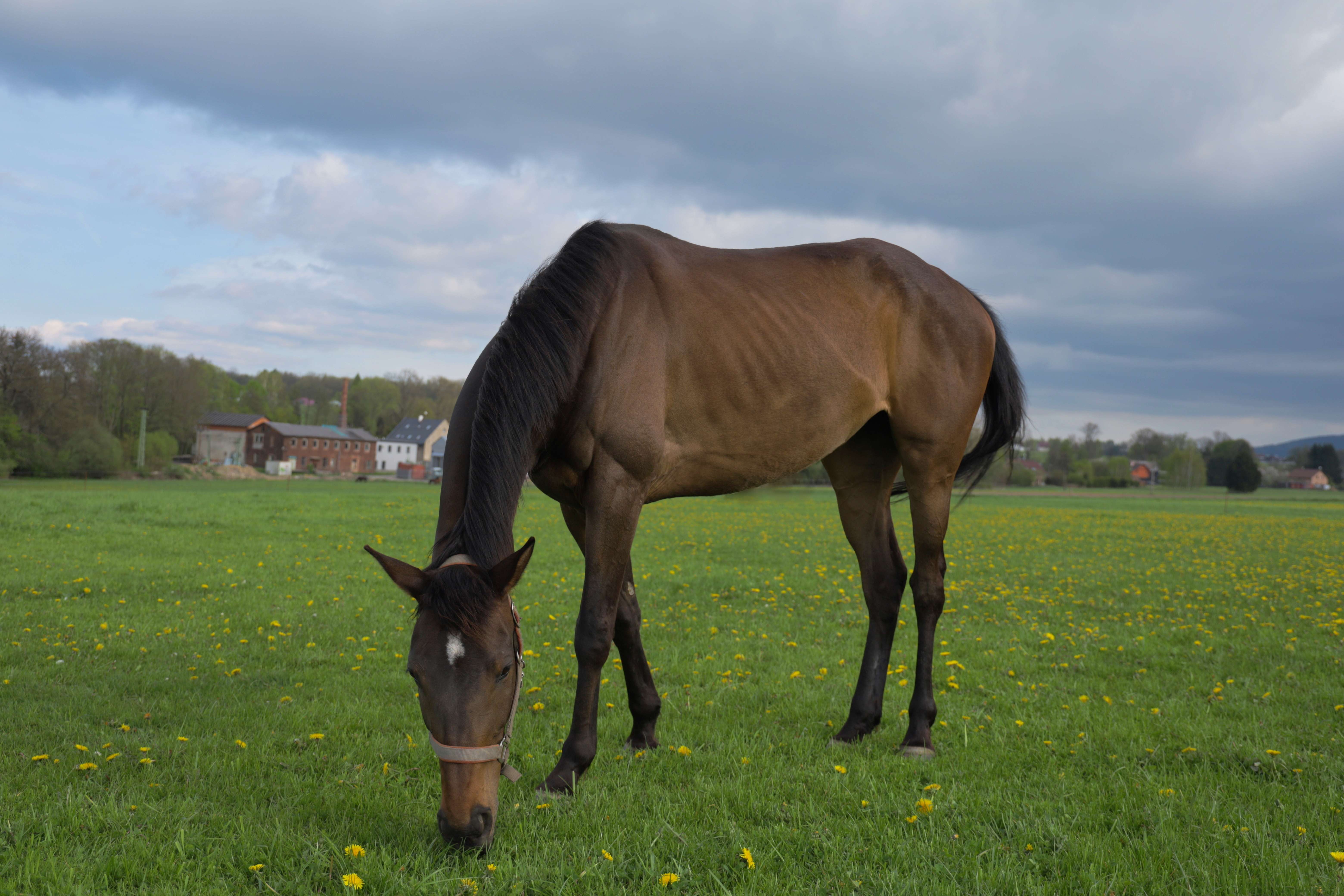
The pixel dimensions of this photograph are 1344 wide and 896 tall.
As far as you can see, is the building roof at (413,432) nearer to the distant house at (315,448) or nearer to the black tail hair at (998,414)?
the distant house at (315,448)

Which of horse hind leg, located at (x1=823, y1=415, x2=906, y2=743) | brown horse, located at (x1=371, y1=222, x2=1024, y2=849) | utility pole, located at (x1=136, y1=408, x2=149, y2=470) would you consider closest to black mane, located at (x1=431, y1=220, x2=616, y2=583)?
brown horse, located at (x1=371, y1=222, x2=1024, y2=849)

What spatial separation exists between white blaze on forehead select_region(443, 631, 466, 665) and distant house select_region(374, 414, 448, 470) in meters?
99.4

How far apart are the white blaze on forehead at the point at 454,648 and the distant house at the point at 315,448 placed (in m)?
92.1

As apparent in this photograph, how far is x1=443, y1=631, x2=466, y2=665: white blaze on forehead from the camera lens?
2.85 meters

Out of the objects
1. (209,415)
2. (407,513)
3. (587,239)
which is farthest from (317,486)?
(209,415)

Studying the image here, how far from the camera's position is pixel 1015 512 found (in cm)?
3189

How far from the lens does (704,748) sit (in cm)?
442

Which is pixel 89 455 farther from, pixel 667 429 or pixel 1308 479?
pixel 1308 479

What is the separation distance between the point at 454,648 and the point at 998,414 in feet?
14.4

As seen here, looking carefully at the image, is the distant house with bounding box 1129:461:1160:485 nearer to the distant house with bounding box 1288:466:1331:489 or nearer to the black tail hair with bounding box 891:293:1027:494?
the distant house with bounding box 1288:466:1331:489

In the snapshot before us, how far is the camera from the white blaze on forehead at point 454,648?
112 inches

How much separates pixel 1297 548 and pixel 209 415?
10074 cm

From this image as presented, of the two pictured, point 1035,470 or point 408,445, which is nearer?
point 1035,470

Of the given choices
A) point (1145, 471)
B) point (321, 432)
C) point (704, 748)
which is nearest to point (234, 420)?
point (321, 432)
